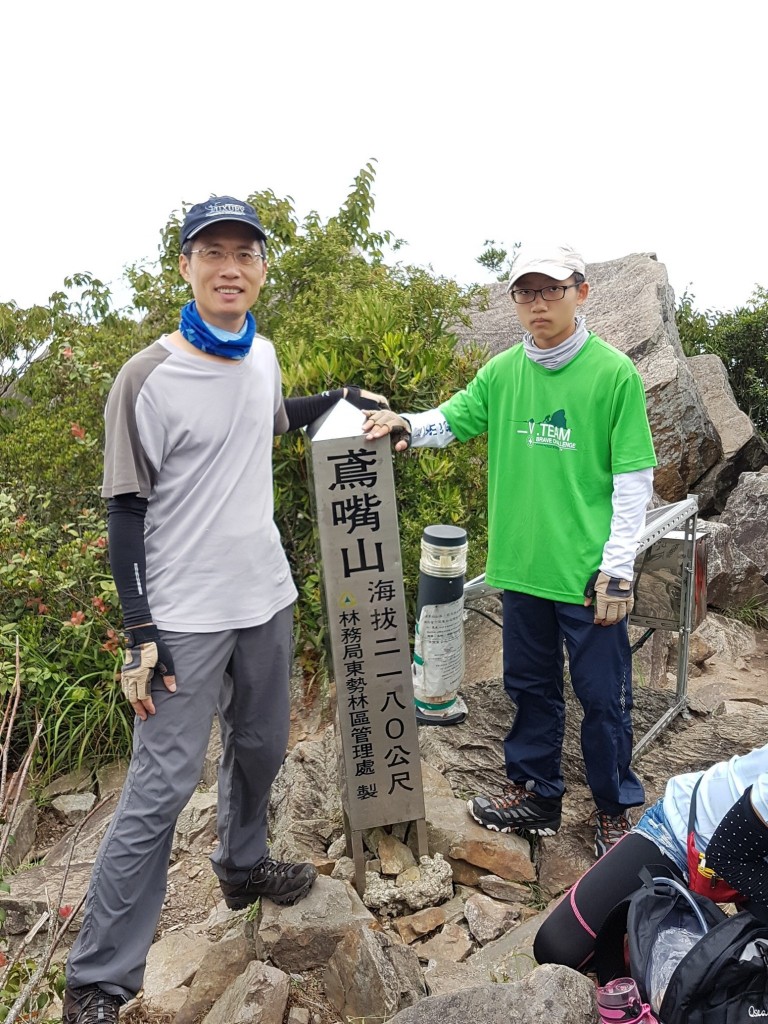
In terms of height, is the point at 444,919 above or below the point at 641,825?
below

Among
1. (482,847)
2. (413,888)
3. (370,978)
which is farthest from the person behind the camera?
(482,847)

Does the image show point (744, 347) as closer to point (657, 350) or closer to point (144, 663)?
point (657, 350)

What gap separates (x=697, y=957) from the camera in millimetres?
2363

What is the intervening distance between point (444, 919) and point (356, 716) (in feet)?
2.80

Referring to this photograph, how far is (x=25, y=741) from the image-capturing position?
5965mm

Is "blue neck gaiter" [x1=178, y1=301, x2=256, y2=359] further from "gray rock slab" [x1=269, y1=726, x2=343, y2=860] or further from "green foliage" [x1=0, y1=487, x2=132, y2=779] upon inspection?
"green foliage" [x1=0, y1=487, x2=132, y2=779]

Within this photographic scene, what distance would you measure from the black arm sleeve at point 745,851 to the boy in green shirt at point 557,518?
1027mm

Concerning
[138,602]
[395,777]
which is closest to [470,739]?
[395,777]

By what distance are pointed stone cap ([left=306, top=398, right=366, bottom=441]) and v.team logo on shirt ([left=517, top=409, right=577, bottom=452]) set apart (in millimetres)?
654

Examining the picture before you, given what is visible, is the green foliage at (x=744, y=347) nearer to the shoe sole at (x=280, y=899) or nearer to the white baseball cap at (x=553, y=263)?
the white baseball cap at (x=553, y=263)

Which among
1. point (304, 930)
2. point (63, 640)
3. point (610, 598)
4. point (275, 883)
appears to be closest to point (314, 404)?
point (610, 598)

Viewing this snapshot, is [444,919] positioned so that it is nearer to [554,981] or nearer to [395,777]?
[395,777]

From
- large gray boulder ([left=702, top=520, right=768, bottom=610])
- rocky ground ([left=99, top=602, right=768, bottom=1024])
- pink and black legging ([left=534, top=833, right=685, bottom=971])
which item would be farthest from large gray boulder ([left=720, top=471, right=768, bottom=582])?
pink and black legging ([left=534, top=833, right=685, bottom=971])

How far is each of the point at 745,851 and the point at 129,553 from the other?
1932 mm
